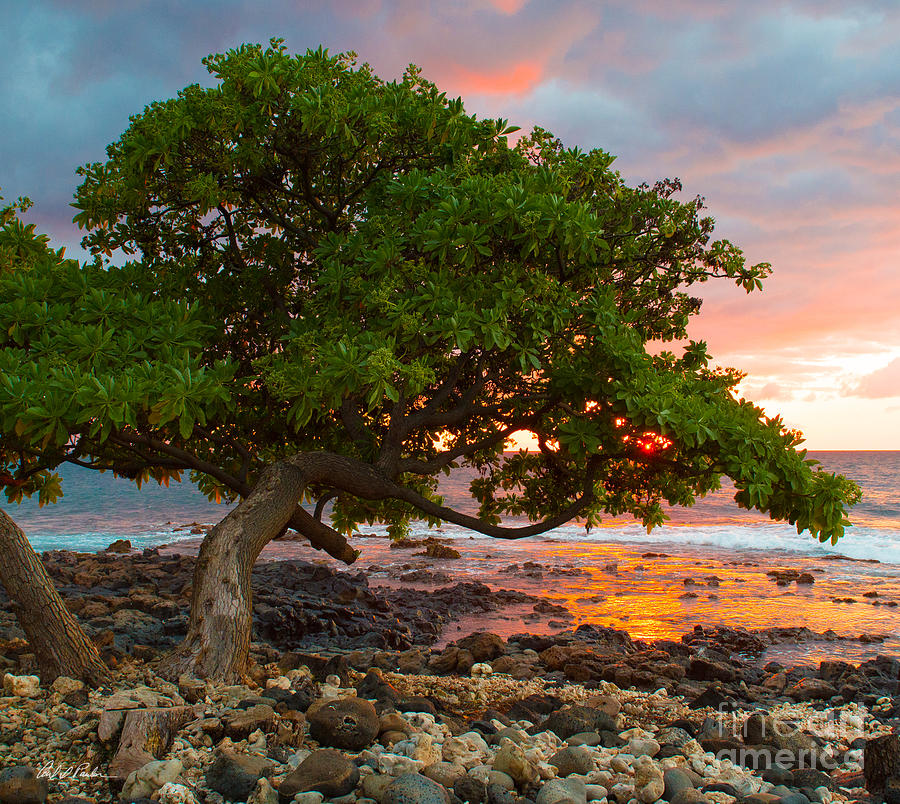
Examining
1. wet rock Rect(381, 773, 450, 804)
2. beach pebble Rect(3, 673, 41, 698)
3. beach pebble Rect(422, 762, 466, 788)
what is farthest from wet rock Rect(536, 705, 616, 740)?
beach pebble Rect(3, 673, 41, 698)

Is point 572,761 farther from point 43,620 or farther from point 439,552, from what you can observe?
point 439,552

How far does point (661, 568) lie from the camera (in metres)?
28.3

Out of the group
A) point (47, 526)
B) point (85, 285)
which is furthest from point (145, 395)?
point (47, 526)

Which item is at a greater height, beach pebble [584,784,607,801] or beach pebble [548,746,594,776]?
beach pebble [584,784,607,801]

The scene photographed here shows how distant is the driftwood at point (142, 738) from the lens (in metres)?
5.77

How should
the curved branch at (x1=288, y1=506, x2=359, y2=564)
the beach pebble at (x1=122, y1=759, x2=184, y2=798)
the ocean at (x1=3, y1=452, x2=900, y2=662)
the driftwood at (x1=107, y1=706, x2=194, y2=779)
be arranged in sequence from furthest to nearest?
the ocean at (x1=3, y1=452, x2=900, y2=662), the curved branch at (x1=288, y1=506, x2=359, y2=564), the driftwood at (x1=107, y1=706, x2=194, y2=779), the beach pebble at (x1=122, y1=759, x2=184, y2=798)

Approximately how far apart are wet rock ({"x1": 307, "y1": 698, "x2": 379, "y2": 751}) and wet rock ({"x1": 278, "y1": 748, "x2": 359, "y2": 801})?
2.15 feet

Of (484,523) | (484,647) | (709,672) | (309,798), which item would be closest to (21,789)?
(309,798)

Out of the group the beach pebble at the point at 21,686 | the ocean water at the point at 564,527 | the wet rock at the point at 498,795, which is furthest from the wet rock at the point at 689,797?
the ocean water at the point at 564,527

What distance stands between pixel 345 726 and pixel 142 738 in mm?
1625

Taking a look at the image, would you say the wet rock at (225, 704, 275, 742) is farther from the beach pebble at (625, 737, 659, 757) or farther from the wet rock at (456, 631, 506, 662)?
the wet rock at (456, 631, 506, 662)

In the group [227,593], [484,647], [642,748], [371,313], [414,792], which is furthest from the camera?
[484,647]

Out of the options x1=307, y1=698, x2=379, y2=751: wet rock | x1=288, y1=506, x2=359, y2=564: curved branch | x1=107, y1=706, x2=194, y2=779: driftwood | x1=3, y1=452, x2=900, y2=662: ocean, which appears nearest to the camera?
x1=107, y1=706, x2=194, y2=779: driftwood
